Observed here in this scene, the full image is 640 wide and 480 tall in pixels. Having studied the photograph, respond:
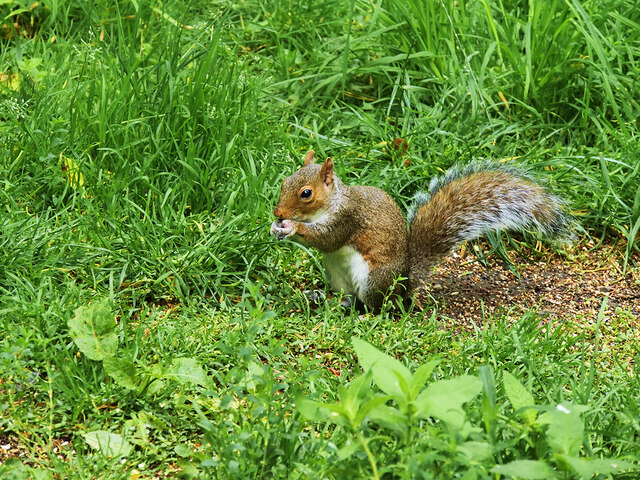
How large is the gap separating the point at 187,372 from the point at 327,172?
98 centimetres

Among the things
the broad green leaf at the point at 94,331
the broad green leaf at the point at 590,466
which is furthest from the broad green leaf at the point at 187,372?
the broad green leaf at the point at 590,466

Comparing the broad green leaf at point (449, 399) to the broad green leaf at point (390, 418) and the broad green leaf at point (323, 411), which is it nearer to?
the broad green leaf at point (390, 418)

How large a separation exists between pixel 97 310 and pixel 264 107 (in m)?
1.76

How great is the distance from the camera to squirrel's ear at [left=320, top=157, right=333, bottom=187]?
10.5 ft

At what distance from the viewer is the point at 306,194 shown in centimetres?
323

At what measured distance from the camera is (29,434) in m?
2.49

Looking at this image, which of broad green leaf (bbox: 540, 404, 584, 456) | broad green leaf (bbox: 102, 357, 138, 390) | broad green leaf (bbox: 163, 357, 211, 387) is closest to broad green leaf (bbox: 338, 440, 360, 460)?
broad green leaf (bbox: 540, 404, 584, 456)

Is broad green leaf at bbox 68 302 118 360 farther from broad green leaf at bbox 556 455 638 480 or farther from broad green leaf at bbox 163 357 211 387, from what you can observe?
broad green leaf at bbox 556 455 638 480

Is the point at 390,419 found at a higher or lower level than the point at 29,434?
higher

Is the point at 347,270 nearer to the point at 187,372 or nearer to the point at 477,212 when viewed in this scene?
the point at 477,212

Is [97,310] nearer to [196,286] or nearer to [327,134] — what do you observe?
[196,286]

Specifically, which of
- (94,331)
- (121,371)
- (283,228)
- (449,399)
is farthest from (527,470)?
(283,228)

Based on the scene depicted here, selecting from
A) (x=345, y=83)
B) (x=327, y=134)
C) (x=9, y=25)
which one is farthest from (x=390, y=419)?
(x=9, y=25)

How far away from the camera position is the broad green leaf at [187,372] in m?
2.58
